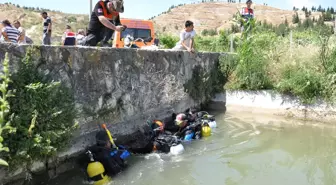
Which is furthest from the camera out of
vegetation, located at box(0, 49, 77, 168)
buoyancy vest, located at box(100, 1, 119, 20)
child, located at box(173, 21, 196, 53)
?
child, located at box(173, 21, 196, 53)

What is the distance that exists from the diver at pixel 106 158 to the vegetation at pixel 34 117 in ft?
1.62

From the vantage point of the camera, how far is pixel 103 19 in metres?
5.58

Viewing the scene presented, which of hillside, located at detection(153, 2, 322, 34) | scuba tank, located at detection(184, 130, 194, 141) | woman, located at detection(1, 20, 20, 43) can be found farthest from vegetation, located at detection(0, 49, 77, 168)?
hillside, located at detection(153, 2, 322, 34)

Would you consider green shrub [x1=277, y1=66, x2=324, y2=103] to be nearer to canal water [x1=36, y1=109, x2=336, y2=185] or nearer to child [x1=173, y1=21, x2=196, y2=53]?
canal water [x1=36, y1=109, x2=336, y2=185]

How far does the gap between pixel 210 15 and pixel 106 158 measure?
111607 mm

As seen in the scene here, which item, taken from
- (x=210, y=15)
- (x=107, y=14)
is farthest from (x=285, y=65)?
(x=210, y=15)

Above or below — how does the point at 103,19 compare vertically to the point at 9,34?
above

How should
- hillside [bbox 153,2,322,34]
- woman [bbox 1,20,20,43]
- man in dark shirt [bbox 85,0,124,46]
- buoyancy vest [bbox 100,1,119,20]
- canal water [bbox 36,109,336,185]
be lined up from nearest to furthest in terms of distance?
canal water [bbox 36,109,336,185] < man in dark shirt [bbox 85,0,124,46] < buoyancy vest [bbox 100,1,119,20] < woman [bbox 1,20,20,43] < hillside [bbox 153,2,322,34]

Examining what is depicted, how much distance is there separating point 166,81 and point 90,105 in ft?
9.35

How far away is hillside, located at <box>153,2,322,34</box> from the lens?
100662mm

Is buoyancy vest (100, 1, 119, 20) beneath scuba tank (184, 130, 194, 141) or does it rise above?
above

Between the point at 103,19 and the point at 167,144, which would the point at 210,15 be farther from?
the point at 167,144

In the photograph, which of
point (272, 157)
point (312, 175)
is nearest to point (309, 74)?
point (272, 157)

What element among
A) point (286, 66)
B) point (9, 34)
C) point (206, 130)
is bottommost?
point (206, 130)
